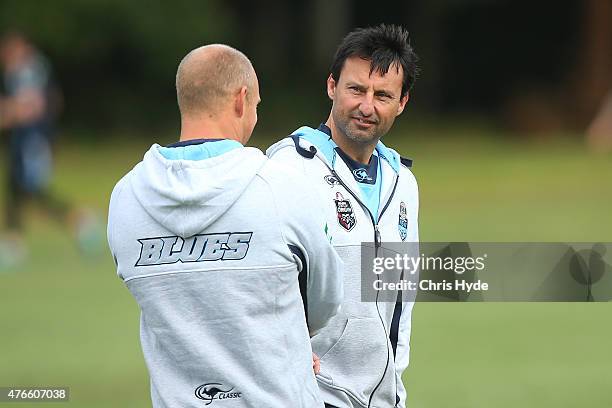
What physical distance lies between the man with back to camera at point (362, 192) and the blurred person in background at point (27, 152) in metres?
11.0

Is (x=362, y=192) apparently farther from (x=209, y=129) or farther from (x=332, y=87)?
(x=209, y=129)

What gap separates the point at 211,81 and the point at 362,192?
1.16 m

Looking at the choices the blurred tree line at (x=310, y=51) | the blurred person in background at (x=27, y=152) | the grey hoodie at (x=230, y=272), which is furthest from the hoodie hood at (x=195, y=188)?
the blurred tree line at (x=310, y=51)

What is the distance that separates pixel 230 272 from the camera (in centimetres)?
405

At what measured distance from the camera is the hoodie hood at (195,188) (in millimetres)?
4027

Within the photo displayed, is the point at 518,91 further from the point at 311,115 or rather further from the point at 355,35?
the point at 355,35

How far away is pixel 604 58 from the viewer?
37000mm

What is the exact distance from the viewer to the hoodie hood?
159 inches

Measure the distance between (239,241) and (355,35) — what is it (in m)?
1.61

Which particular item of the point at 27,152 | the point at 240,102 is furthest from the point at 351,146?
the point at 27,152

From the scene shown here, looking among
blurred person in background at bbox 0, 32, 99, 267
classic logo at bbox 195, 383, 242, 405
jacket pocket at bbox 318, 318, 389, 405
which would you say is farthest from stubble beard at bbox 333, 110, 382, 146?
blurred person in background at bbox 0, 32, 99, 267

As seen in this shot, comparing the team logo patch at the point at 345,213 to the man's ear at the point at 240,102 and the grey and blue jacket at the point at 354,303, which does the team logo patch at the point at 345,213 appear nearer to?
the grey and blue jacket at the point at 354,303

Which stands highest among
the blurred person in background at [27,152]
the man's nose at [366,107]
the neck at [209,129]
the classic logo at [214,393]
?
the blurred person in background at [27,152]

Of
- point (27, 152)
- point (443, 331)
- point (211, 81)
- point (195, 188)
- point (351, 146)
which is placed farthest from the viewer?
point (27, 152)
